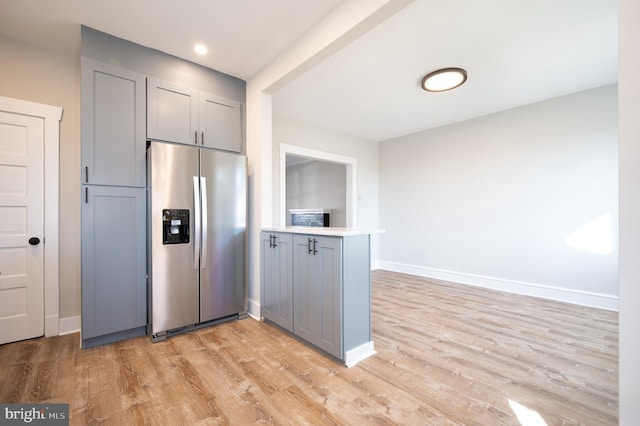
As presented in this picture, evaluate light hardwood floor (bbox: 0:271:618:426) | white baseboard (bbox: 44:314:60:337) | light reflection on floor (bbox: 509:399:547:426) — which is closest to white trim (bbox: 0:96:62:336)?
white baseboard (bbox: 44:314:60:337)

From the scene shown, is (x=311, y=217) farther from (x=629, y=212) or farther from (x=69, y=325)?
(x=629, y=212)

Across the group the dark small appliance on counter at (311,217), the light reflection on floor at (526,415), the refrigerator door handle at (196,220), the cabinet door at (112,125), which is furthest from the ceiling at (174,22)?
the dark small appliance on counter at (311,217)

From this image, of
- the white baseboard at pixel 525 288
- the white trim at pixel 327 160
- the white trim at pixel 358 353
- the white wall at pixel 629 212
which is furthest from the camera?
the white trim at pixel 327 160

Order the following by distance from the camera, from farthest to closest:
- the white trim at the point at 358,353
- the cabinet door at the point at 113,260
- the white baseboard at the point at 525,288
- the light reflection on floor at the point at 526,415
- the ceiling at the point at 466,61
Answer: the white baseboard at the point at 525,288 < the cabinet door at the point at 113,260 < the ceiling at the point at 466,61 < the white trim at the point at 358,353 < the light reflection on floor at the point at 526,415

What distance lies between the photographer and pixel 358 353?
2.12m

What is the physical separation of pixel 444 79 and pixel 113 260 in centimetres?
391

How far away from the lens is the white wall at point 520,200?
133 inches

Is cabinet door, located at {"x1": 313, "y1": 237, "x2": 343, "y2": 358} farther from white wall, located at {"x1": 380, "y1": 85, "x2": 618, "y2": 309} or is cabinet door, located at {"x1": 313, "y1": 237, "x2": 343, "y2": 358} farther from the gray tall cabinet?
white wall, located at {"x1": 380, "y1": 85, "x2": 618, "y2": 309}

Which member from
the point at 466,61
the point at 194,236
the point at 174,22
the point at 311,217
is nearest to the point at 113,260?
the point at 194,236

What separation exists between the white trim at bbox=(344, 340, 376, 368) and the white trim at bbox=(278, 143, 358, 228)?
7.87 feet

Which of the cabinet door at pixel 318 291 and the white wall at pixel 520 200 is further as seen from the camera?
the white wall at pixel 520 200

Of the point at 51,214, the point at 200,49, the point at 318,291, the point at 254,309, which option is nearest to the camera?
the point at 318,291

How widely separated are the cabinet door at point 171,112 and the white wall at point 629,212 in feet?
10.3

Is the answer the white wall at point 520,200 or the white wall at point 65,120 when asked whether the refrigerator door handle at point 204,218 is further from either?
the white wall at point 520,200
